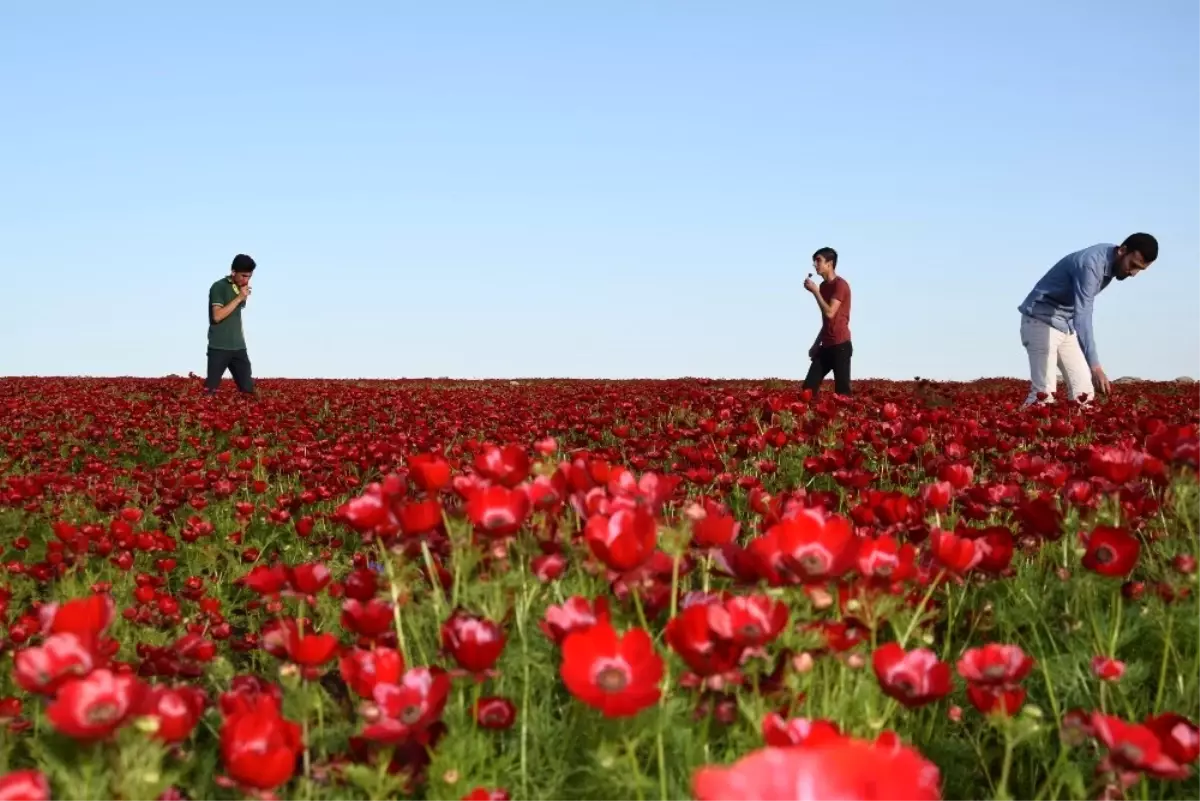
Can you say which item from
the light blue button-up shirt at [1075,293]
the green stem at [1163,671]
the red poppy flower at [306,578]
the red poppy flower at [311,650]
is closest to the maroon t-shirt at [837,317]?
the light blue button-up shirt at [1075,293]

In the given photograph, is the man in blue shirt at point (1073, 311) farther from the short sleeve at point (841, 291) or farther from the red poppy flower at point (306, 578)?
the red poppy flower at point (306, 578)

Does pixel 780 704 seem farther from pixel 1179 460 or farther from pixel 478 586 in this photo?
pixel 1179 460

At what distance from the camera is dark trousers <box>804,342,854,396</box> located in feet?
37.8

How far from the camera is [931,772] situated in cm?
174

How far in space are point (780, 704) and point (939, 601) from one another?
182cm

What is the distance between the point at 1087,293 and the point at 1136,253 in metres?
0.57

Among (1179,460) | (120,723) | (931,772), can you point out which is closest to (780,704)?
(931,772)

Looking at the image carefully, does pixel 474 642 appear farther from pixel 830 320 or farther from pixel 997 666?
pixel 830 320

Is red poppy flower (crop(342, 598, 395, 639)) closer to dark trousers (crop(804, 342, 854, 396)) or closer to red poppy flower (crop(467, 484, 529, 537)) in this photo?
red poppy flower (crop(467, 484, 529, 537))

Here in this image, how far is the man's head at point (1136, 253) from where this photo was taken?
368 inches

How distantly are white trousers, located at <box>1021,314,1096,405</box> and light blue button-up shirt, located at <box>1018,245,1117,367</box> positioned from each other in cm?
8

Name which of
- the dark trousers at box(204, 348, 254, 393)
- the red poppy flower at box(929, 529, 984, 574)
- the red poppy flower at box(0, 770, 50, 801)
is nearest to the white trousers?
the red poppy flower at box(929, 529, 984, 574)

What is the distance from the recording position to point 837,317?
11.3 metres

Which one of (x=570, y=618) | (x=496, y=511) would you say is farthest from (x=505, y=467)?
(x=570, y=618)
